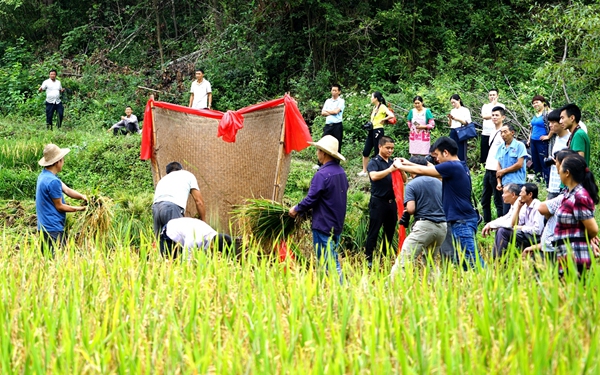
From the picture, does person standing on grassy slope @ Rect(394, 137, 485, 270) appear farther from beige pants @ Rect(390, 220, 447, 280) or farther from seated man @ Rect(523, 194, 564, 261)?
seated man @ Rect(523, 194, 564, 261)

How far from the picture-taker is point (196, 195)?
25.8ft

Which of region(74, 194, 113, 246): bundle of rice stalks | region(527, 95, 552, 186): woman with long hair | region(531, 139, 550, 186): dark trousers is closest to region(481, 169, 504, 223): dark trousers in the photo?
region(527, 95, 552, 186): woman with long hair

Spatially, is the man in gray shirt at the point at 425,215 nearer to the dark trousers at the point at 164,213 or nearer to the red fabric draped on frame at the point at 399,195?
the red fabric draped on frame at the point at 399,195

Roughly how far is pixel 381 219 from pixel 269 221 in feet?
3.85

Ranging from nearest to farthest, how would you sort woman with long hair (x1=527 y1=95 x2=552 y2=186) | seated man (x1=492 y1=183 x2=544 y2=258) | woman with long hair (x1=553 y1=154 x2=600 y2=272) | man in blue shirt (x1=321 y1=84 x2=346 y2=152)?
1. woman with long hair (x1=553 y1=154 x2=600 y2=272)
2. seated man (x1=492 y1=183 x2=544 y2=258)
3. woman with long hair (x1=527 y1=95 x2=552 y2=186)
4. man in blue shirt (x1=321 y1=84 x2=346 y2=152)

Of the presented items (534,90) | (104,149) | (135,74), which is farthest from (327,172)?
(135,74)

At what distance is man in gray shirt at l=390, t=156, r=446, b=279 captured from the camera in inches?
274

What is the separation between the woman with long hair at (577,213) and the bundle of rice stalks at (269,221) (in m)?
2.72

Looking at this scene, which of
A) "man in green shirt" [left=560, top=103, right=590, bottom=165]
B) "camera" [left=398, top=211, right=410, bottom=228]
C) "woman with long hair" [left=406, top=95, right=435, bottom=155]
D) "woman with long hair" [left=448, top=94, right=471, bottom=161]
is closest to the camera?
"man in green shirt" [left=560, top=103, right=590, bottom=165]

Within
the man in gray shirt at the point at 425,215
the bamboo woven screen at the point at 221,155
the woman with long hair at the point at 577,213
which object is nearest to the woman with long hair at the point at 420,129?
the bamboo woven screen at the point at 221,155

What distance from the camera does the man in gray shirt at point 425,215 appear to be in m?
6.95

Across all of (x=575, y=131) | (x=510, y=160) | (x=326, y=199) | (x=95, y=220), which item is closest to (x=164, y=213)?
(x=95, y=220)

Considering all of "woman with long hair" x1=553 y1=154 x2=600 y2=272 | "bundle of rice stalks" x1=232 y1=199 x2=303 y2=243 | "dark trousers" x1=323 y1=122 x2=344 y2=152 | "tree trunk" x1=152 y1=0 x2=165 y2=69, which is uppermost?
"tree trunk" x1=152 y1=0 x2=165 y2=69

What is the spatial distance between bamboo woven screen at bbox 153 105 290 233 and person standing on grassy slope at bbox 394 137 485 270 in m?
2.17
